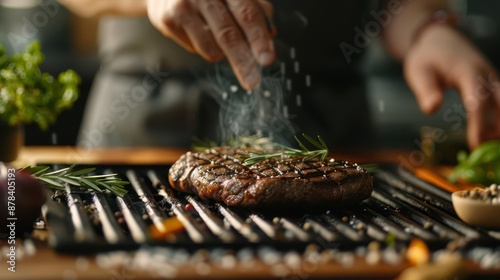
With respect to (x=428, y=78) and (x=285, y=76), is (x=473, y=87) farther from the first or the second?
(x=285, y=76)

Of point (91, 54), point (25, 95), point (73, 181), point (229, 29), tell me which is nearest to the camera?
point (73, 181)

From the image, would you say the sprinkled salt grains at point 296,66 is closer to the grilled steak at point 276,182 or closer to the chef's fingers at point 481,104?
the chef's fingers at point 481,104

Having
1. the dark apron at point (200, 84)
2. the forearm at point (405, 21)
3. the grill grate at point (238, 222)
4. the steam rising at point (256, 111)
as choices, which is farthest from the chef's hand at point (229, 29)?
the forearm at point (405, 21)

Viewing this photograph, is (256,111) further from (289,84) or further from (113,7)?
(113,7)

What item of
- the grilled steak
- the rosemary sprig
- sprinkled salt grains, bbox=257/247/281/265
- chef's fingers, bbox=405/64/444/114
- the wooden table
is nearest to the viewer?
the wooden table

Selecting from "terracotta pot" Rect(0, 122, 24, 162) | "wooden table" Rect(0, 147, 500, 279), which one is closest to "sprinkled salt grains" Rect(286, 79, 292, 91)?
"terracotta pot" Rect(0, 122, 24, 162)

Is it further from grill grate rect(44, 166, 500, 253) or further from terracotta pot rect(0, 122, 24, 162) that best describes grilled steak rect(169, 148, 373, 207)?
terracotta pot rect(0, 122, 24, 162)

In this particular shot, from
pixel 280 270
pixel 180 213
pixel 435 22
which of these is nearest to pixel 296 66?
pixel 435 22
